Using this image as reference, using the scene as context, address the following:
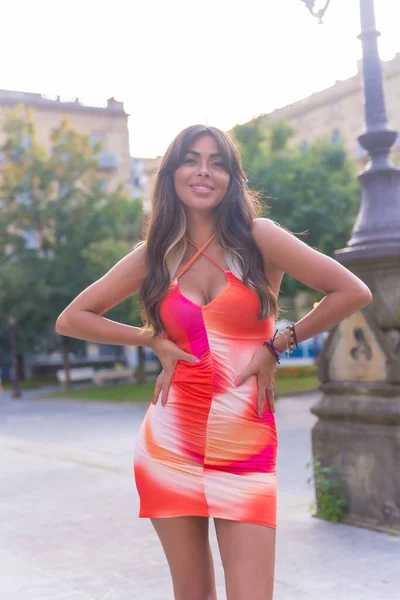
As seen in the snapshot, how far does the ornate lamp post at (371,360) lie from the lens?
579 centimetres

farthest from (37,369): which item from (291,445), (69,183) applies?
(291,445)

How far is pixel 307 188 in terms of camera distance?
77.4 ft

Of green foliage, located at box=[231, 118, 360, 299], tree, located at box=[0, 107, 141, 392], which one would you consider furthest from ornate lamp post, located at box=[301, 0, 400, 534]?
tree, located at box=[0, 107, 141, 392]

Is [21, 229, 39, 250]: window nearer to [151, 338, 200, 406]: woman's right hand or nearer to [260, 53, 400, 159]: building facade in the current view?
[260, 53, 400, 159]: building facade

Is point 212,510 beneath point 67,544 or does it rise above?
above

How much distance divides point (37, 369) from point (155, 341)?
41380 millimetres

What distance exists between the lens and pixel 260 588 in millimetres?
2500

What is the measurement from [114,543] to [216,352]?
12.9ft

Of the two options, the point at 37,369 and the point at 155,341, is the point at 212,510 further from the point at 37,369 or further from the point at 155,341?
the point at 37,369

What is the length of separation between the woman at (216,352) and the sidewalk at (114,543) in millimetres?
2163

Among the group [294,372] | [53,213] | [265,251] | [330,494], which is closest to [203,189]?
[265,251]

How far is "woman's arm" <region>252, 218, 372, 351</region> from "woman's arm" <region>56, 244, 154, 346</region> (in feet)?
1.42

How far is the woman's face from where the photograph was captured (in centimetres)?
275

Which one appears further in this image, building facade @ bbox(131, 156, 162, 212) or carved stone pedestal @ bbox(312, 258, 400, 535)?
carved stone pedestal @ bbox(312, 258, 400, 535)
